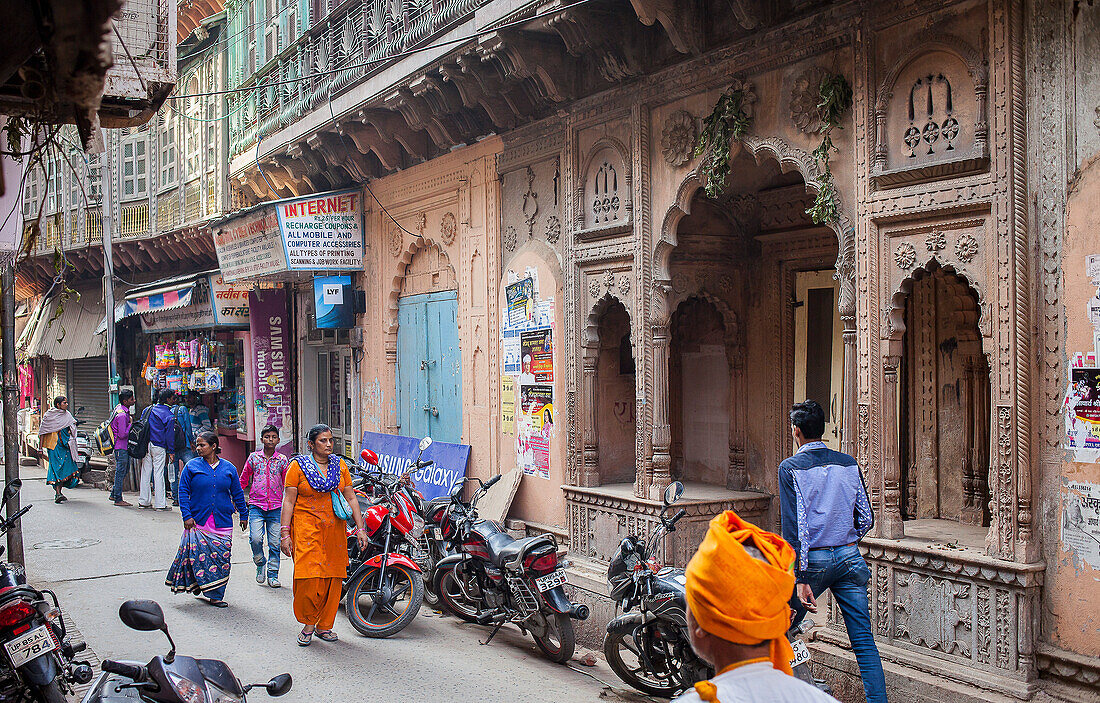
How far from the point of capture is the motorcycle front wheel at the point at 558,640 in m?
6.63

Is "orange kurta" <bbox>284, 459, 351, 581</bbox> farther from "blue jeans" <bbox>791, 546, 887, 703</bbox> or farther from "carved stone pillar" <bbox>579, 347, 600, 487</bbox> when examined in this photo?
"blue jeans" <bbox>791, 546, 887, 703</bbox>

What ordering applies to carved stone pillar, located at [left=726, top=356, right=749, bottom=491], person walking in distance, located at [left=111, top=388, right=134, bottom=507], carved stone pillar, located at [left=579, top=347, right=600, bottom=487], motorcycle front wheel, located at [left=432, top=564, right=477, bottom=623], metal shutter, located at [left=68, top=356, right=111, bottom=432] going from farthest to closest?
metal shutter, located at [left=68, top=356, right=111, bottom=432] < person walking in distance, located at [left=111, top=388, right=134, bottom=507] < carved stone pillar, located at [left=579, top=347, right=600, bottom=487] < carved stone pillar, located at [left=726, top=356, right=749, bottom=491] < motorcycle front wheel, located at [left=432, top=564, right=477, bottom=623]

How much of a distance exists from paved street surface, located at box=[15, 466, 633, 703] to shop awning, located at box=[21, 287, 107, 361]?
479 inches

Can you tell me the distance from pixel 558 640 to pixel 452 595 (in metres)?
1.20

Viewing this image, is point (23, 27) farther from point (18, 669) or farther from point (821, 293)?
point (821, 293)

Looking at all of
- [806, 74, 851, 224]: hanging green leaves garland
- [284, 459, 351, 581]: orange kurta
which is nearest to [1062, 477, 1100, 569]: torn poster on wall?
[806, 74, 851, 224]: hanging green leaves garland

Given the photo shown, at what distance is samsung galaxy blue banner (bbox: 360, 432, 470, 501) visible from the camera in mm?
10578

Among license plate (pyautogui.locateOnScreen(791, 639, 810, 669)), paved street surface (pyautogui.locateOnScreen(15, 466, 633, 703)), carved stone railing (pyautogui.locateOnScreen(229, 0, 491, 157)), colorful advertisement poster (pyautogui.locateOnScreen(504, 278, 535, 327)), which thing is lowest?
paved street surface (pyautogui.locateOnScreen(15, 466, 633, 703))

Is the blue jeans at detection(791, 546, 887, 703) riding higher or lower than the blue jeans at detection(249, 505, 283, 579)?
higher

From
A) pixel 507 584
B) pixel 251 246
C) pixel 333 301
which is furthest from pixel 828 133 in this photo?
pixel 251 246

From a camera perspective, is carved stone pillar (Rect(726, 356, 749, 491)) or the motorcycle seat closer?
the motorcycle seat

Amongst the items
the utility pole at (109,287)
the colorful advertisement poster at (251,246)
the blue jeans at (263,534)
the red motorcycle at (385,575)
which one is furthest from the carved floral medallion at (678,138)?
the utility pole at (109,287)

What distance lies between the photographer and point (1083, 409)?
4.68 metres

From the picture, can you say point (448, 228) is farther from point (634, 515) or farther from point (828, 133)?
point (828, 133)
